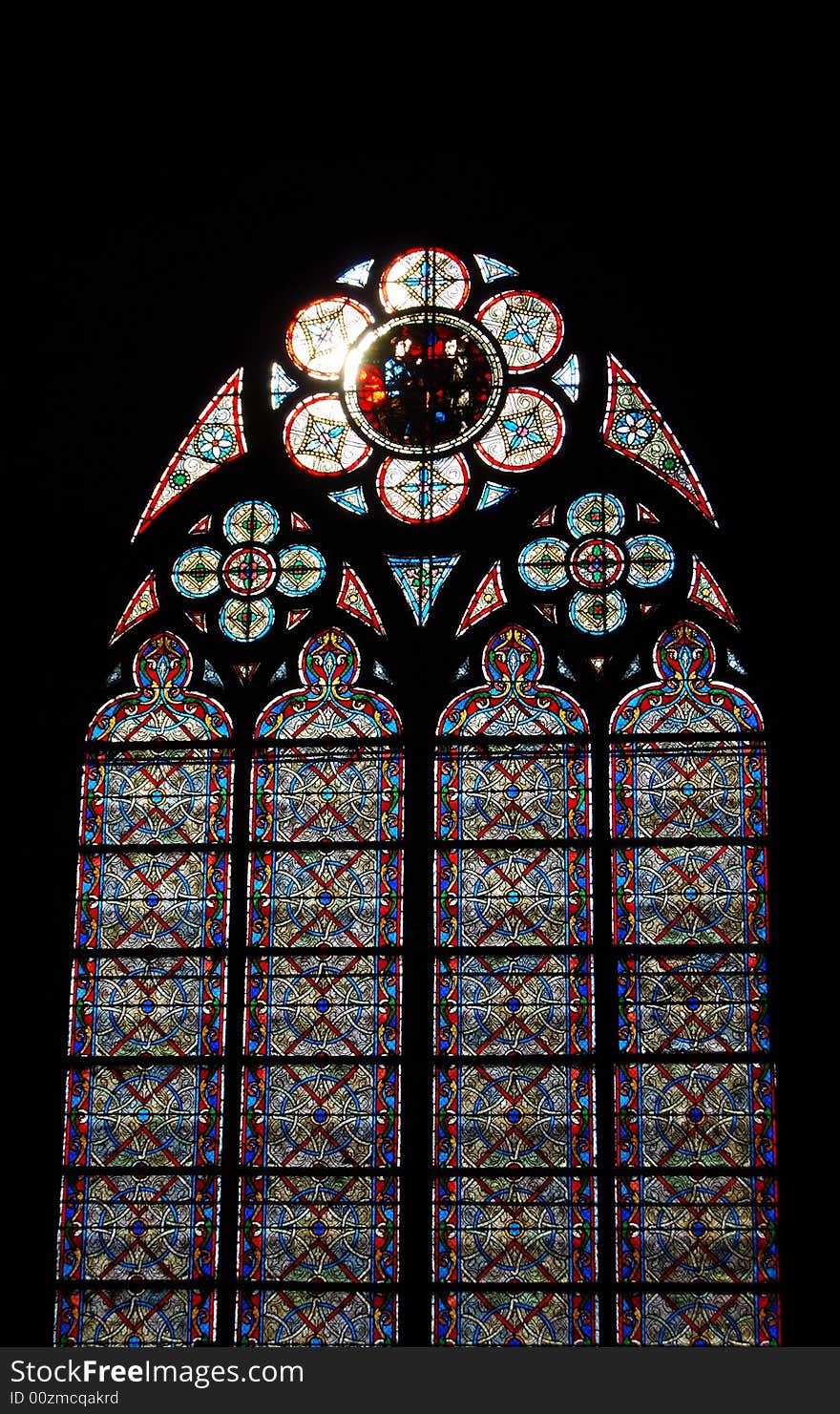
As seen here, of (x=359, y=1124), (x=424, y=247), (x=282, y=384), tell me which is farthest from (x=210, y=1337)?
(x=424, y=247)

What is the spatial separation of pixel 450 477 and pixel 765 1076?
2736 millimetres

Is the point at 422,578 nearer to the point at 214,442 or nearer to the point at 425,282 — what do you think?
the point at 214,442

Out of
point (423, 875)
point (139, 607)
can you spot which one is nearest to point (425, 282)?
point (139, 607)

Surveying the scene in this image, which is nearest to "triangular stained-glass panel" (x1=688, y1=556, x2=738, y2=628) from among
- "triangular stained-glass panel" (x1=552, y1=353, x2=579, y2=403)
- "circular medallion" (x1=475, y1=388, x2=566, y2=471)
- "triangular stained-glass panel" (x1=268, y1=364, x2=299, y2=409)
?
"circular medallion" (x1=475, y1=388, x2=566, y2=471)

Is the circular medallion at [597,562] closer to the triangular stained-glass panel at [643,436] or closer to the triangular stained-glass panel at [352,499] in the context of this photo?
the triangular stained-glass panel at [643,436]

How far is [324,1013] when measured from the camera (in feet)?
29.7

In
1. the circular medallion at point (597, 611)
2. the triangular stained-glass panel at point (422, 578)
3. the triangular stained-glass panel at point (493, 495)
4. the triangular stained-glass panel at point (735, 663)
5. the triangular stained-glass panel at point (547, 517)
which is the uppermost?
the triangular stained-glass panel at point (493, 495)

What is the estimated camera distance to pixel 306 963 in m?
9.12

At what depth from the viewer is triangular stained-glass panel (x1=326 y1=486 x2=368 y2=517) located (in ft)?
32.6

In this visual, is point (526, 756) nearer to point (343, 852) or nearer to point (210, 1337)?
point (343, 852)

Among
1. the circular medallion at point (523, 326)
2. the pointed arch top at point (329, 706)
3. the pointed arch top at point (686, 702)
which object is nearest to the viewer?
the pointed arch top at point (686, 702)

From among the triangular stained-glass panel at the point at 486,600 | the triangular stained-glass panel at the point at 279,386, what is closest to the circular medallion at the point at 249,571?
the triangular stained-glass panel at the point at 279,386

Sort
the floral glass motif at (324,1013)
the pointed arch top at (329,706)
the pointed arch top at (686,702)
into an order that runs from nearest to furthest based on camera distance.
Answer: the floral glass motif at (324,1013), the pointed arch top at (686,702), the pointed arch top at (329,706)

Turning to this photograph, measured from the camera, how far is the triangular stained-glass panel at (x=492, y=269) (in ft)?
33.6
